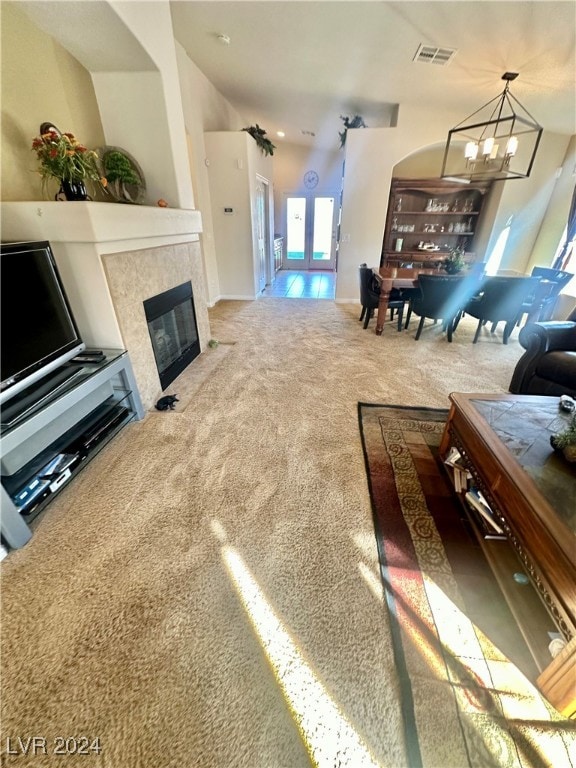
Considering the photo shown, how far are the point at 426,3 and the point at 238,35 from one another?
178 centimetres

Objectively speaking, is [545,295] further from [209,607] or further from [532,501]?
[209,607]

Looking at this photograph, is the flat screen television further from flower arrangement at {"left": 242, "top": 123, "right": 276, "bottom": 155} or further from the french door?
the french door

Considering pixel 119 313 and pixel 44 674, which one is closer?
pixel 44 674

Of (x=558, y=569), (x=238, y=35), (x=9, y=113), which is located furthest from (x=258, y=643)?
(x=238, y=35)

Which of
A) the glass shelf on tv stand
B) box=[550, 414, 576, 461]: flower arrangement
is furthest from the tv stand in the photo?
box=[550, 414, 576, 461]: flower arrangement

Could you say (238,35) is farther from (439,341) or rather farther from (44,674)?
(44,674)

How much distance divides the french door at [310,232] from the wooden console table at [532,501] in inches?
294

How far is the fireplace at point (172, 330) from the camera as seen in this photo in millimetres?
2527

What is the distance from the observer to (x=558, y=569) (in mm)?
932

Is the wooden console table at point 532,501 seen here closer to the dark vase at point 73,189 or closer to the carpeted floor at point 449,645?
the carpeted floor at point 449,645

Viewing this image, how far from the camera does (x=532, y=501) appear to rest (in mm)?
1083

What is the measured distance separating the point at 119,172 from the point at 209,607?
9.92 feet

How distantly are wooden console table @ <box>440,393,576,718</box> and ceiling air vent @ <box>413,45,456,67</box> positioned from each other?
3.31m

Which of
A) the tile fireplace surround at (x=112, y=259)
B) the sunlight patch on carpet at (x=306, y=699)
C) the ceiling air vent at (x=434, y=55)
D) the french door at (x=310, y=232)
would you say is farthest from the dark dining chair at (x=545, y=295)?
the french door at (x=310, y=232)
